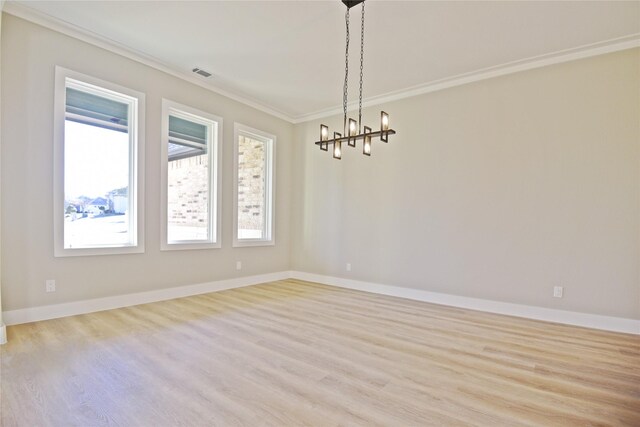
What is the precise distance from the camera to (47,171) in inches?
131

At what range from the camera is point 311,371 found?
233 centimetres

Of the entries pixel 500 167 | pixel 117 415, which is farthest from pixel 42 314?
pixel 500 167

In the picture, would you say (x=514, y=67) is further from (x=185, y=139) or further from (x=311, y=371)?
(x=185, y=139)

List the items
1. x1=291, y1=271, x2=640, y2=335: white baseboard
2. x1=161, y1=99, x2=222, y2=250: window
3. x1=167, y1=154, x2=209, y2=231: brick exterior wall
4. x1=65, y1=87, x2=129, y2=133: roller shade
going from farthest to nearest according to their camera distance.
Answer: x1=167, y1=154, x2=209, y2=231: brick exterior wall → x1=161, y1=99, x2=222, y2=250: window → x1=65, y1=87, x2=129, y2=133: roller shade → x1=291, y1=271, x2=640, y2=335: white baseboard

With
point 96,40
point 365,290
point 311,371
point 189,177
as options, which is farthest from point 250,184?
point 311,371

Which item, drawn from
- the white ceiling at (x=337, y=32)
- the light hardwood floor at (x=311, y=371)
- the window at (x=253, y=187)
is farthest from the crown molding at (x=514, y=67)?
the light hardwood floor at (x=311, y=371)

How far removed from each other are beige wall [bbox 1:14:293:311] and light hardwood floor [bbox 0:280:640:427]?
0.42 m

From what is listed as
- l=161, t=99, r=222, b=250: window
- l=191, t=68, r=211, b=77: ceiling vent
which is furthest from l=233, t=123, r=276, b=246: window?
l=191, t=68, r=211, b=77: ceiling vent

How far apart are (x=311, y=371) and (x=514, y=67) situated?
164 inches

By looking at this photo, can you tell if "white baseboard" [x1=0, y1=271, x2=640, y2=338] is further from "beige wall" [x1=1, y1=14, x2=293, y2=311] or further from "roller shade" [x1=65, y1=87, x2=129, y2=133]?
"roller shade" [x1=65, y1=87, x2=129, y2=133]

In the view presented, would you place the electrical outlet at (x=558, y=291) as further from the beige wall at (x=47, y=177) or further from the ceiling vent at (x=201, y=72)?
the ceiling vent at (x=201, y=72)

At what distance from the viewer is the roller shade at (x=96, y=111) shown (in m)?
3.61

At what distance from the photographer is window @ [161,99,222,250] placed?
437cm

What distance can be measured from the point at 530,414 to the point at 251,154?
5.00 metres
